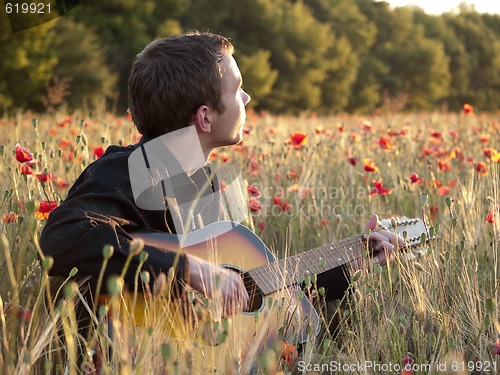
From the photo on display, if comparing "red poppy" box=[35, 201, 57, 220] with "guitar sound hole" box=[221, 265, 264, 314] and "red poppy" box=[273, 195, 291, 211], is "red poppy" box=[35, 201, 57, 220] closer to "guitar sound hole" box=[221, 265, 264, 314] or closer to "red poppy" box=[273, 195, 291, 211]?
"guitar sound hole" box=[221, 265, 264, 314]

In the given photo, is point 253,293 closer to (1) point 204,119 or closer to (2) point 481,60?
(1) point 204,119

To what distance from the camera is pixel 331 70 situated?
27578 mm

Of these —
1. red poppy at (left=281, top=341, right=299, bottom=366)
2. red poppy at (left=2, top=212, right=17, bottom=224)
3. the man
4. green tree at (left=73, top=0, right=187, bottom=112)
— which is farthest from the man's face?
green tree at (left=73, top=0, right=187, bottom=112)

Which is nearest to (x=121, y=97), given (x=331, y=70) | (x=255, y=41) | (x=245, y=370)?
(x=255, y=41)

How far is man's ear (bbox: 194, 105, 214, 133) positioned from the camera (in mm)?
1834

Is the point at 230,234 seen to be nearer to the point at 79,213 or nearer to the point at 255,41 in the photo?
the point at 79,213

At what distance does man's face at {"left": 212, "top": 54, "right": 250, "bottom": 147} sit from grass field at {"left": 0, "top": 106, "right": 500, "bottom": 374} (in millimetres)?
434

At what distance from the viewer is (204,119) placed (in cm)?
185

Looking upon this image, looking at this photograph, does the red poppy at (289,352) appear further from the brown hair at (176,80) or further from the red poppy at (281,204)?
the red poppy at (281,204)

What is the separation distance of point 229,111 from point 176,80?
0.67 ft

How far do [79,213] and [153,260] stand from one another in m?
0.23

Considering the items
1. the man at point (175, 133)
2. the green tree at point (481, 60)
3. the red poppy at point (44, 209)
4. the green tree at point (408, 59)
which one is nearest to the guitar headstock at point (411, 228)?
the man at point (175, 133)

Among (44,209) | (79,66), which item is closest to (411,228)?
(44,209)

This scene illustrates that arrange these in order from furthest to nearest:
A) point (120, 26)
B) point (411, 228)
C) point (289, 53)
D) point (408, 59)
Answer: point (408, 59) → point (289, 53) → point (120, 26) → point (411, 228)
